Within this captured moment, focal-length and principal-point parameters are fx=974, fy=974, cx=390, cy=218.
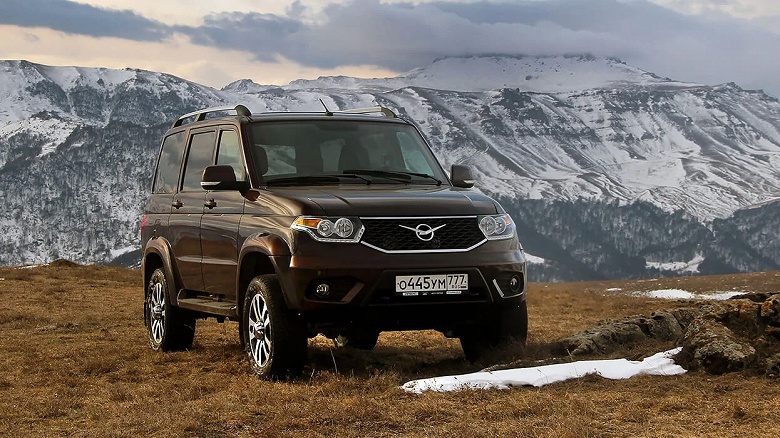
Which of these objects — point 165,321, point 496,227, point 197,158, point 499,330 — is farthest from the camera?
point 165,321

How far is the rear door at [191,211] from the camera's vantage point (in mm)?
9711

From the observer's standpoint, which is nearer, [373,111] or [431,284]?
[431,284]

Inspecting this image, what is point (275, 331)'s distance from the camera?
7.84 metres

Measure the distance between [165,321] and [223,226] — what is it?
85.1 inches

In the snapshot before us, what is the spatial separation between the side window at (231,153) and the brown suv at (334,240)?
13mm

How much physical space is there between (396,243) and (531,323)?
28.4ft

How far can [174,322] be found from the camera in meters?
10.6

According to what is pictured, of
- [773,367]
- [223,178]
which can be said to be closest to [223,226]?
[223,178]

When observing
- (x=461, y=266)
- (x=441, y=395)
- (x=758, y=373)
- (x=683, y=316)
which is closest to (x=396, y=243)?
(x=461, y=266)

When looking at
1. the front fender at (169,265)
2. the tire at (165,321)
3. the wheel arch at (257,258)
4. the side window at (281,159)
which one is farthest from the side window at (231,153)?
the tire at (165,321)

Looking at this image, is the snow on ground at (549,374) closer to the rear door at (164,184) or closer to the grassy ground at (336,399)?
the grassy ground at (336,399)

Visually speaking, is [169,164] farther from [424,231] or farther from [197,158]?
[424,231]

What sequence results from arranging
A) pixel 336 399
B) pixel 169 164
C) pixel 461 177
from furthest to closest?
pixel 169 164, pixel 461 177, pixel 336 399

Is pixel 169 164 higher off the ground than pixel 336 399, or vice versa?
pixel 169 164
